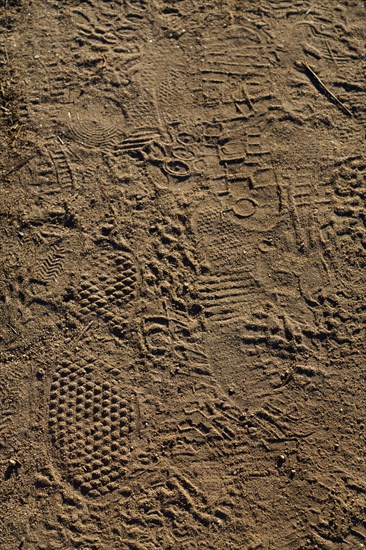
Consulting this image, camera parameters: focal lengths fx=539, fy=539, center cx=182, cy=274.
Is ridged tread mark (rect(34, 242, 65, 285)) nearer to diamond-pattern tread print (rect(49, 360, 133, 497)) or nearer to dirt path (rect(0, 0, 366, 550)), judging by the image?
dirt path (rect(0, 0, 366, 550))

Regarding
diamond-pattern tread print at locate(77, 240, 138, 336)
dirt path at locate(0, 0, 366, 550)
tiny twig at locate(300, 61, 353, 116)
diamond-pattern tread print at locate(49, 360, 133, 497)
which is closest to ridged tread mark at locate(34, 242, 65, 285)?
dirt path at locate(0, 0, 366, 550)

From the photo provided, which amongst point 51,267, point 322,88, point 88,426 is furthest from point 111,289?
point 322,88

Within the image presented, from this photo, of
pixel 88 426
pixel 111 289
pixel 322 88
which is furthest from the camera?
pixel 322 88

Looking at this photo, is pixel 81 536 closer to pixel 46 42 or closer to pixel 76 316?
pixel 76 316

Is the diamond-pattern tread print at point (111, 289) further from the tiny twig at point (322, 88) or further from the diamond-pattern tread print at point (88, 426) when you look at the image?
the tiny twig at point (322, 88)

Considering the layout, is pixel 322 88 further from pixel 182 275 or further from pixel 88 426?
pixel 88 426

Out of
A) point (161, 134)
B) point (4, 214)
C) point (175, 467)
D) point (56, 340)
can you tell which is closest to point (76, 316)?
point (56, 340)
